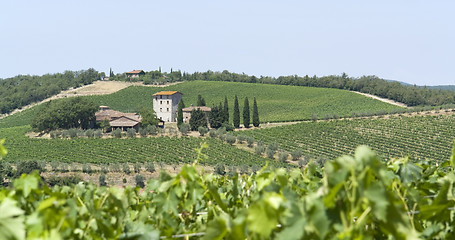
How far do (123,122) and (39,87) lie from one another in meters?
49.2

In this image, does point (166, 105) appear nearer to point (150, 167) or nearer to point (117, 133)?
point (117, 133)

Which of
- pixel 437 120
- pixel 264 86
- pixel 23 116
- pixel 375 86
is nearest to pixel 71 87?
pixel 23 116

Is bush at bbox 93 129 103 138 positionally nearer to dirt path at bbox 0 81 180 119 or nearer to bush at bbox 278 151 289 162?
bush at bbox 278 151 289 162

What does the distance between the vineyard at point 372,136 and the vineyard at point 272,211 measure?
40.7 meters

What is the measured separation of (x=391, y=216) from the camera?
145 centimetres

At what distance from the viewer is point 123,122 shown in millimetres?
56281

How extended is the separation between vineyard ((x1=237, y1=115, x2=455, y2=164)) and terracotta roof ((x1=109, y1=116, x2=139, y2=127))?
1398 cm

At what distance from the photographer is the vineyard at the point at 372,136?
44344mm

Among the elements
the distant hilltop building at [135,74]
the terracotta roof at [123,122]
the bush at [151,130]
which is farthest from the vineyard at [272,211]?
the distant hilltop building at [135,74]

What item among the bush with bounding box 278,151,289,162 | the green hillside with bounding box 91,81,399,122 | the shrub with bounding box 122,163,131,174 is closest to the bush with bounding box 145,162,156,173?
the shrub with bounding box 122,163,131,174

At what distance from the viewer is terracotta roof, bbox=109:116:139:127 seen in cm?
5572

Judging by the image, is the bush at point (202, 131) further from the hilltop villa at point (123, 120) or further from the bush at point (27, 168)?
the bush at point (27, 168)

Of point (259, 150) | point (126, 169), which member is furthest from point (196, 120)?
point (126, 169)

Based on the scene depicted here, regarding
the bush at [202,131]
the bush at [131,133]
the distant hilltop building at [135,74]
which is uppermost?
the distant hilltop building at [135,74]
